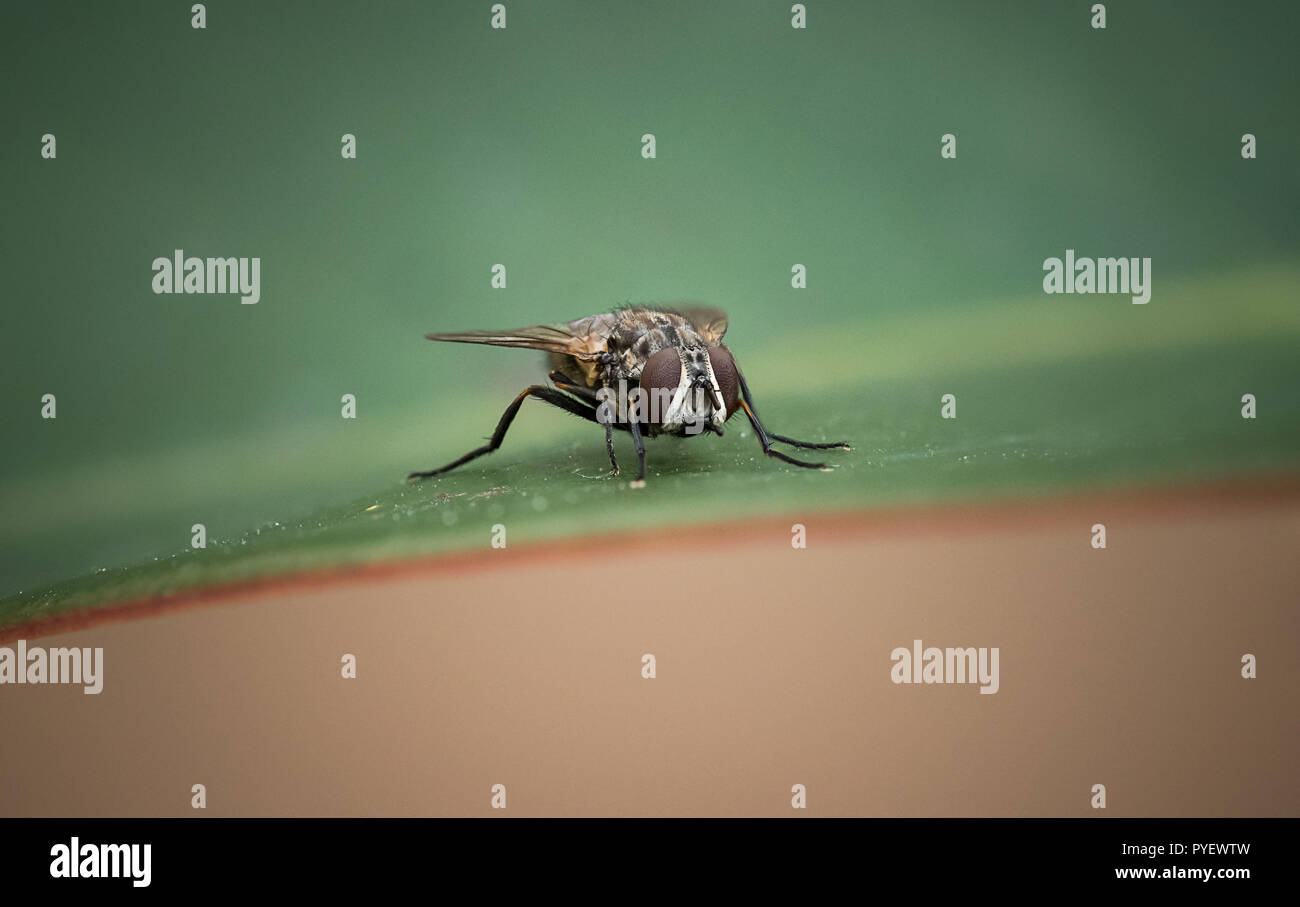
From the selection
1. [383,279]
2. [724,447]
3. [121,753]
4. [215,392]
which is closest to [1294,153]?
[724,447]

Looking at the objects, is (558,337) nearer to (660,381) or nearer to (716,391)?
(660,381)

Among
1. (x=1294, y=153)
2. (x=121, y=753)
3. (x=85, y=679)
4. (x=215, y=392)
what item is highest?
(x=1294, y=153)

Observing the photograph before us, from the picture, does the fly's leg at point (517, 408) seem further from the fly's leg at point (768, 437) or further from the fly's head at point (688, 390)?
the fly's leg at point (768, 437)

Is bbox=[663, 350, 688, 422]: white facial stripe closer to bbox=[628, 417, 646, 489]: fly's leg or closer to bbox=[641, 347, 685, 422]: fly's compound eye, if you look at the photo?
bbox=[641, 347, 685, 422]: fly's compound eye

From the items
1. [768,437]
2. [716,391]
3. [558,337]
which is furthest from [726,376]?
[558,337]

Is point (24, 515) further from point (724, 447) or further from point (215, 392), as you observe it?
point (724, 447)

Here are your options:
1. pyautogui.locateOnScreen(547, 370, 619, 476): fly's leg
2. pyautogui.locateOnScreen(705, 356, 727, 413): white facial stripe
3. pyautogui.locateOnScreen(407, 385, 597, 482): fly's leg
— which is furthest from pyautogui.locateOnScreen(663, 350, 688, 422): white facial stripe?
pyautogui.locateOnScreen(407, 385, 597, 482): fly's leg
